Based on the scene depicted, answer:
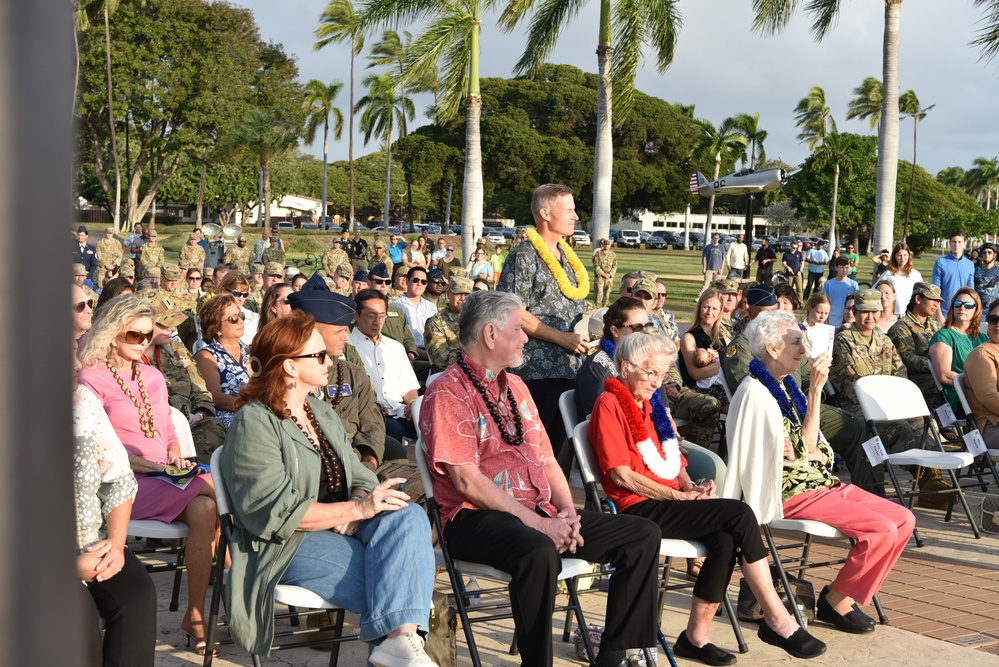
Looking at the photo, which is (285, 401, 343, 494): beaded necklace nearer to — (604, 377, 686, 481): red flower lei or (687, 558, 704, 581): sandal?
(604, 377, 686, 481): red flower lei

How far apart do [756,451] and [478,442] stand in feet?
4.52

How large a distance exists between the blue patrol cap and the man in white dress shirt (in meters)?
1.52

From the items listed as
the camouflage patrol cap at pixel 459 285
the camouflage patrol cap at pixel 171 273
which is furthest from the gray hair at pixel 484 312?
the camouflage patrol cap at pixel 171 273

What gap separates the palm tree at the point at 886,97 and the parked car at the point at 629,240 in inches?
1750

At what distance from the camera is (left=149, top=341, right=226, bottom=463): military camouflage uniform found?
562 centimetres

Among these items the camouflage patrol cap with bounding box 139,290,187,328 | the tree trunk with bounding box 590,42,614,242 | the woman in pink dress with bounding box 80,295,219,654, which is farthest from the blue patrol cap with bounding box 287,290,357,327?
the tree trunk with bounding box 590,42,614,242

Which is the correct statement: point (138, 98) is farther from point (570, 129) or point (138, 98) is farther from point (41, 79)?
point (41, 79)

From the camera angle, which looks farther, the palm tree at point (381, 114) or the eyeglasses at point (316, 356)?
the palm tree at point (381, 114)

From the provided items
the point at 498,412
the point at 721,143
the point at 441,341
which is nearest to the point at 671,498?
the point at 498,412

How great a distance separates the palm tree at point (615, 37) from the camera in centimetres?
1880

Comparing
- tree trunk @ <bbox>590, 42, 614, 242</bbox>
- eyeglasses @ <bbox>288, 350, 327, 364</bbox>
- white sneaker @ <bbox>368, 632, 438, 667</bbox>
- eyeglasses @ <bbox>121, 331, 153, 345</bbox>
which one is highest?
tree trunk @ <bbox>590, 42, 614, 242</bbox>

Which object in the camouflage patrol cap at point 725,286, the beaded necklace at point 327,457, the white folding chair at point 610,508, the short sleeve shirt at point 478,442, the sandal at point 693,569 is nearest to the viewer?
the beaded necklace at point 327,457

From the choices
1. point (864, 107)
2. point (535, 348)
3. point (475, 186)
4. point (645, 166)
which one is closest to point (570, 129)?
point (645, 166)

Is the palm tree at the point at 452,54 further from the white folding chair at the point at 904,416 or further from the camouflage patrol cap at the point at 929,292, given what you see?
the white folding chair at the point at 904,416
